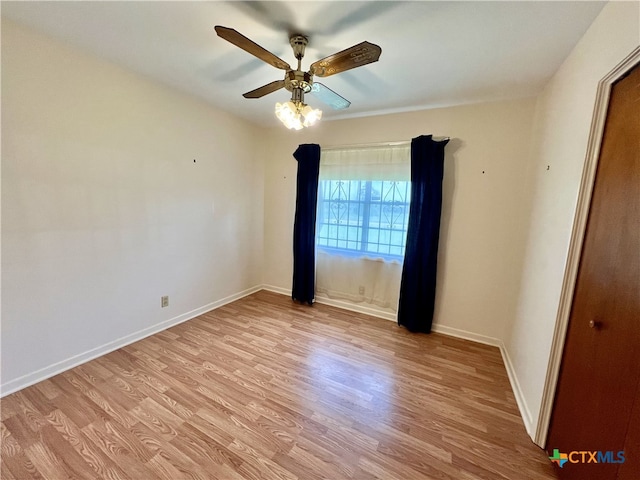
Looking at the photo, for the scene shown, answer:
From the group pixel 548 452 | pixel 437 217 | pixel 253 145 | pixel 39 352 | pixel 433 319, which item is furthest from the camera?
pixel 253 145

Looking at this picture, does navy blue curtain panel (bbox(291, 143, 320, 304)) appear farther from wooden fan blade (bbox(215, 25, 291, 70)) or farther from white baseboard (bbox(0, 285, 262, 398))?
wooden fan blade (bbox(215, 25, 291, 70))

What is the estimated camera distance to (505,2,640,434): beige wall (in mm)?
1207

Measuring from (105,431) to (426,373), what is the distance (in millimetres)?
2226

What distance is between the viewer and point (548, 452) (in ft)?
4.66

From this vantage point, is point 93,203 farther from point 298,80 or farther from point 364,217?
point 364,217

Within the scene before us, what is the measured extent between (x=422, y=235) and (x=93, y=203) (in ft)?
9.79

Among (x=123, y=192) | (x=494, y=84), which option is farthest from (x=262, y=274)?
(x=494, y=84)

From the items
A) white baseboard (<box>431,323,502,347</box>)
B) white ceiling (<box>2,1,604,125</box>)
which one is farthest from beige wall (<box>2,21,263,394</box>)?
white baseboard (<box>431,323,502,347</box>)

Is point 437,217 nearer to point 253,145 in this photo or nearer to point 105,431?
point 253,145

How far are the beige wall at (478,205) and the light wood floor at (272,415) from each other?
0.45 meters

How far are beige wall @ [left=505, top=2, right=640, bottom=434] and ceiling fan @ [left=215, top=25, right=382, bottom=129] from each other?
1.07 metres

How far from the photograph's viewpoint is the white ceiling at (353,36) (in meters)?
1.36

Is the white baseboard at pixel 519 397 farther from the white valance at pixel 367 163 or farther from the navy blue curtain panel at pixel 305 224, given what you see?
the navy blue curtain panel at pixel 305 224

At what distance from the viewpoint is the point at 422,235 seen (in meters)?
2.68
